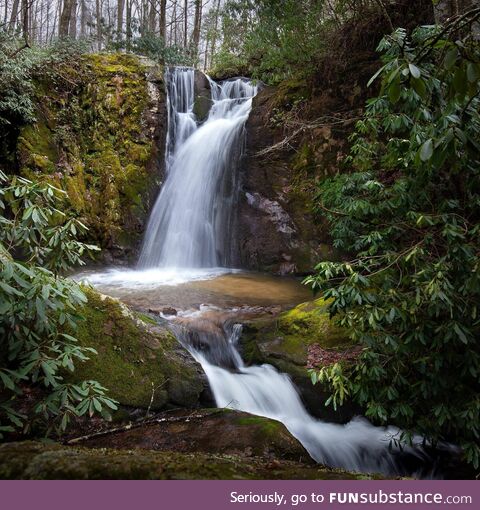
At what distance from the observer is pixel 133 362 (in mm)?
3641

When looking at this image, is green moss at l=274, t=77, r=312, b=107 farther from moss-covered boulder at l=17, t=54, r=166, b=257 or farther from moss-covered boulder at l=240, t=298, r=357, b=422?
moss-covered boulder at l=240, t=298, r=357, b=422

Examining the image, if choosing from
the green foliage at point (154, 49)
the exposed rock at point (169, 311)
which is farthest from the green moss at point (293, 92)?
the exposed rock at point (169, 311)

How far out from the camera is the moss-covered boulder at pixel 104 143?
29.7 ft

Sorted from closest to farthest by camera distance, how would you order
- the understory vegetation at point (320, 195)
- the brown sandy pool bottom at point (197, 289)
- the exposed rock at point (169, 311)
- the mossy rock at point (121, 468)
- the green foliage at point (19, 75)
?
the mossy rock at point (121, 468) → the understory vegetation at point (320, 195) → the exposed rock at point (169, 311) → the brown sandy pool bottom at point (197, 289) → the green foliage at point (19, 75)

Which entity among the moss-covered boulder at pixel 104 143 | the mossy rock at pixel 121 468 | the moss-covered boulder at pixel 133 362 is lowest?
the moss-covered boulder at pixel 133 362

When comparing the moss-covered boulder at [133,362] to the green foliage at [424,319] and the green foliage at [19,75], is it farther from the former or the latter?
the green foliage at [19,75]

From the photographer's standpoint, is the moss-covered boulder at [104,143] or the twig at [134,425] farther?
the moss-covered boulder at [104,143]

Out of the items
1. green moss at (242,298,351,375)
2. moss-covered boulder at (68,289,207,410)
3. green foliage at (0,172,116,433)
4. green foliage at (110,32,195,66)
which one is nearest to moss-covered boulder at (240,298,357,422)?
green moss at (242,298,351,375)

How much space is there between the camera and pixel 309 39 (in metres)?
9.04

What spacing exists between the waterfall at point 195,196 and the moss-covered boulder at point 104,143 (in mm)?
425

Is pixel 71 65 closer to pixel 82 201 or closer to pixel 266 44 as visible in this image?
pixel 82 201

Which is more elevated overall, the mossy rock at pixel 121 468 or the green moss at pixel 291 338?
the mossy rock at pixel 121 468

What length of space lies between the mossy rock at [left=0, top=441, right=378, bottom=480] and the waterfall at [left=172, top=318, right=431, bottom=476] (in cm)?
251

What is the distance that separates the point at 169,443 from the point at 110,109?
965 centimetres
